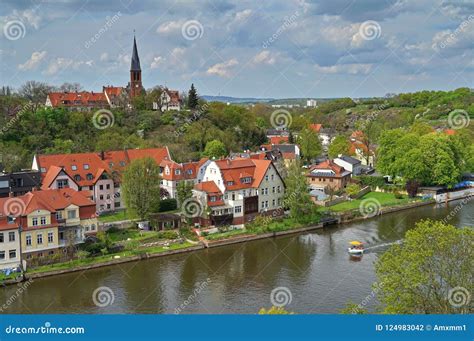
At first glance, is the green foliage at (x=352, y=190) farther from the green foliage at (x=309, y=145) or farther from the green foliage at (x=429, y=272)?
the green foliage at (x=429, y=272)

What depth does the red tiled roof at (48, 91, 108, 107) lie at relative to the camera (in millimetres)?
46625

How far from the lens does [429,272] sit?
33.3ft

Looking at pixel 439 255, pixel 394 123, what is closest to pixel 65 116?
pixel 439 255

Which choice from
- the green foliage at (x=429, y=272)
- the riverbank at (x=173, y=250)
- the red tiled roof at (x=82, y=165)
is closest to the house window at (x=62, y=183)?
the red tiled roof at (x=82, y=165)

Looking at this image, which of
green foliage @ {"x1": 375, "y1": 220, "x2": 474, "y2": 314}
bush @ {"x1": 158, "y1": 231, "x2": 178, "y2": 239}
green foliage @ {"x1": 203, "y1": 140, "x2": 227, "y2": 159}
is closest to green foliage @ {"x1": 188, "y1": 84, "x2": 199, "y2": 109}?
green foliage @ {"x1": 203, "y1": 140, "x2": 227, "y2": 159}

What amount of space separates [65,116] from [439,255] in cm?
3555

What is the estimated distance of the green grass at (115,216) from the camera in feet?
79.2

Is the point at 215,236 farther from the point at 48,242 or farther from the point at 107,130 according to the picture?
the point at 107,130

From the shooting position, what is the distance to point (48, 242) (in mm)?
19484

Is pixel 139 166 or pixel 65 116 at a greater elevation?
pixel 65 116

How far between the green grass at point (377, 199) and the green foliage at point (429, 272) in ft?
57.7

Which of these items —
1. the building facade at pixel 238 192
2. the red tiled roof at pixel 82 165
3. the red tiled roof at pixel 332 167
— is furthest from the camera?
the red tiled roof at pixel 332 167

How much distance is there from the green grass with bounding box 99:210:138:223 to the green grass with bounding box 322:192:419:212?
10.8m

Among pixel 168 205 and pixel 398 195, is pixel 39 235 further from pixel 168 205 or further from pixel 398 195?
pixel 398 195
